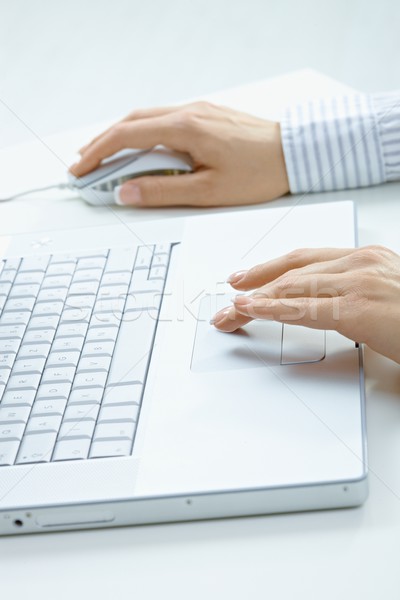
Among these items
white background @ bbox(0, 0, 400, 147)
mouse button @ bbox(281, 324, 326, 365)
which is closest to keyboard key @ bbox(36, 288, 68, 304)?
mouse button @ bbox(281, 324, 326, 365)

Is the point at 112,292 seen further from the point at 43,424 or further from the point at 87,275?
the point at 43,424

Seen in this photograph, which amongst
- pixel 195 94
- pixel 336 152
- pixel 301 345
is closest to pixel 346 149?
pixel 336 152

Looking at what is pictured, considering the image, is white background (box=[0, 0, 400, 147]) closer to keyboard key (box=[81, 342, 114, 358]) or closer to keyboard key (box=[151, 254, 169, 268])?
keyboard key (box=[151, 254, 169, 268])

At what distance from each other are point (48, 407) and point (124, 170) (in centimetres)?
41

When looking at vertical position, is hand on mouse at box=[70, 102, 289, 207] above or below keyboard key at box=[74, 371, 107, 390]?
below

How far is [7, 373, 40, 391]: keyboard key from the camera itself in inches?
25.3

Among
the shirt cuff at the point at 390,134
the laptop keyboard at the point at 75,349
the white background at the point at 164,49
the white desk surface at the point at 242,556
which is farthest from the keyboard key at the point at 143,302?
the white background at the point at 164,49

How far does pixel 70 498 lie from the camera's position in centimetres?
54

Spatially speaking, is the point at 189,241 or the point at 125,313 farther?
the point at 189,241

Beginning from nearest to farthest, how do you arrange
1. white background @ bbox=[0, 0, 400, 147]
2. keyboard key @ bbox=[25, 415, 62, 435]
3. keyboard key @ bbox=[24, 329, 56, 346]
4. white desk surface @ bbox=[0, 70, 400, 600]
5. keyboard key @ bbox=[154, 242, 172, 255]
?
white desk surface @ bbox=[0, 70, 400, 600], keyboard key @ bbox=[25, 415, 62, 435], keyboard key @ bbox=[24, 329, 56, 346], keyboard key @ bbox=[154, 242, 172, 255], white background @ bbox=[0, 0, 400, 147]

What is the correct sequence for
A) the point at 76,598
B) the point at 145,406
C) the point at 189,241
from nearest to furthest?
the point at 76,598 → the point at 145,406 → the point at 189,241

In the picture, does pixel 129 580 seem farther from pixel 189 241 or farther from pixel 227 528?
pixel 189 241

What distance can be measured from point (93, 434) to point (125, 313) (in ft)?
0.50

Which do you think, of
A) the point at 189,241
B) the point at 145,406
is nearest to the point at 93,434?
the point at 145,406
